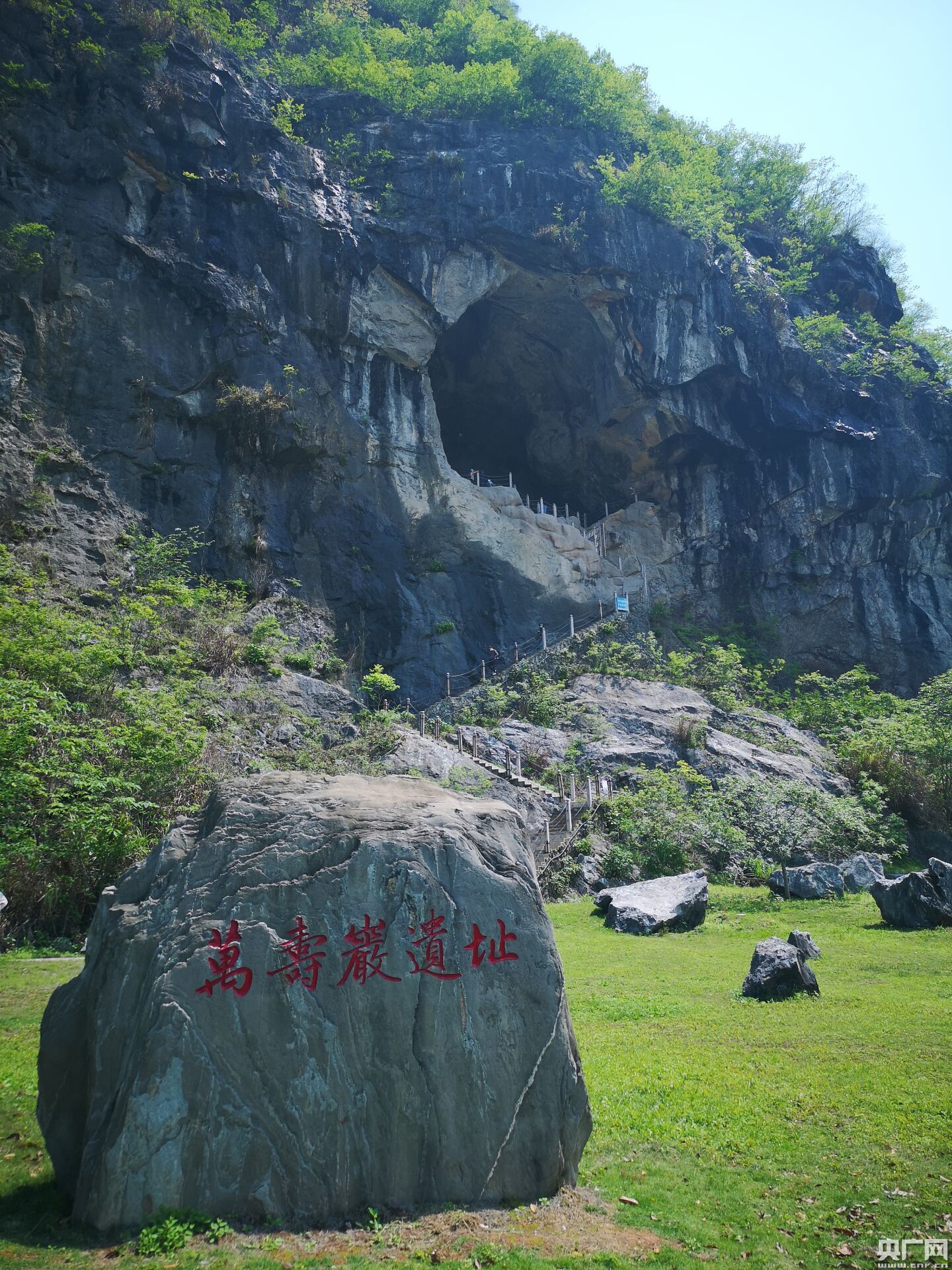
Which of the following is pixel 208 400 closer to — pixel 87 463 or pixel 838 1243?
pixel 87 463

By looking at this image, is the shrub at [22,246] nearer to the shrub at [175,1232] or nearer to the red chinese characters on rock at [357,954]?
the red chinese characters on rock at [357,954]

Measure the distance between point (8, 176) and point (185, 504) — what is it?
9594 mm

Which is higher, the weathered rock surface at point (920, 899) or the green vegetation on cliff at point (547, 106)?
the green vegetation on cliff at point (547, 106)

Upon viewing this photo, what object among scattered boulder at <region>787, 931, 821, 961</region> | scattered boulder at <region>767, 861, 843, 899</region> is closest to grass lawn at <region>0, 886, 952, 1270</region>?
scattered boulder at <region>787, 931, 821, 961</region>

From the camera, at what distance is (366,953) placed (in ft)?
18.1

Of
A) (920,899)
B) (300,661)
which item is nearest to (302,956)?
(920,899)

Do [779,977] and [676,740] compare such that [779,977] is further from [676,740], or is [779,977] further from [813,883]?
[676,740]

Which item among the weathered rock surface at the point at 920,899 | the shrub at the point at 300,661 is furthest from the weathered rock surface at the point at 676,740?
the weathered rock surface at the point at 920,899

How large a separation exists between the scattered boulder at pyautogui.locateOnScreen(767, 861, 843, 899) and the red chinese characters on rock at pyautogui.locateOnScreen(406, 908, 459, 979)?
43.9 feet

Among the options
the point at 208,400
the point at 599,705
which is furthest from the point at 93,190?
the point at 599,705

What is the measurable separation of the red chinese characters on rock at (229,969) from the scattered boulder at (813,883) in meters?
14.3

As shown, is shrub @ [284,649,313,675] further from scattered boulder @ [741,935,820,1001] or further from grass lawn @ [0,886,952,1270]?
scattered boulder @ [741,935,820,1001]

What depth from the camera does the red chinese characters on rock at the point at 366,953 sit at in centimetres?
546

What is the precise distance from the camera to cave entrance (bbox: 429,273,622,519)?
3192cm
